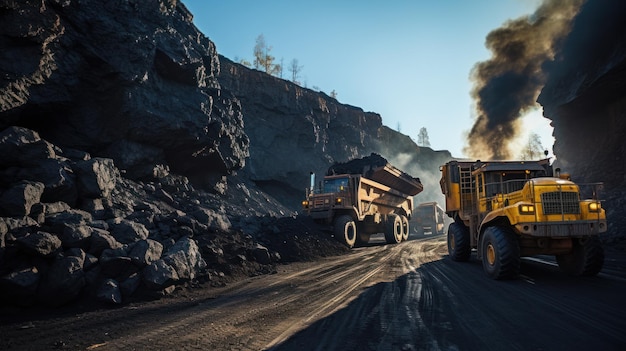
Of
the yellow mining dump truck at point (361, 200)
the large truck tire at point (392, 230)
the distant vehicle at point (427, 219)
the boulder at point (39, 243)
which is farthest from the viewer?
the distant vehicle at point (427, 219)

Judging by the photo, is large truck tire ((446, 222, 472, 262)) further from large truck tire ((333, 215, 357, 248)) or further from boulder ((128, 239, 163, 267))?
boulder ((128, 239, 163, 267))

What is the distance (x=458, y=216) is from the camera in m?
10.2

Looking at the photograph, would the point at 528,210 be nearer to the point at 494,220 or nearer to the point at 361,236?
the point at 494,220

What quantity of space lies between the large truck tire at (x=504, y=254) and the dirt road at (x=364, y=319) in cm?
23

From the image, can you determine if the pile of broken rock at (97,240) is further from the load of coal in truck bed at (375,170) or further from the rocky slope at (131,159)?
the load of coal in truck bed at (375,170)

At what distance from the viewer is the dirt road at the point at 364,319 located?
3.54m

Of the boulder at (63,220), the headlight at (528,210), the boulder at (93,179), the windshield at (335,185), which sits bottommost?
the boulder at (63,220)

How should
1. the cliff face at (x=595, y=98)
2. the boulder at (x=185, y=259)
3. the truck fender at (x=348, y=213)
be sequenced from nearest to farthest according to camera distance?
the boulder at (x=185, y=259), the truck fender at (x=348, y=213), the cliff face at (x=595, y=98)

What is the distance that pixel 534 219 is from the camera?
6.30 metres

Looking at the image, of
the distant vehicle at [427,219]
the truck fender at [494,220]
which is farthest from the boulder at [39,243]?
the distant vehicle at [427,219]

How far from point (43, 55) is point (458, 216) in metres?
15.5

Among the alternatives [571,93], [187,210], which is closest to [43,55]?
[187,210]

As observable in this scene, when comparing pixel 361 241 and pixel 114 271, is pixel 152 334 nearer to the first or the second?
pixel 114 271

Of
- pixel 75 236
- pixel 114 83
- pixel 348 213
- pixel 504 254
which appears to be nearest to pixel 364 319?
pixel 504 254
